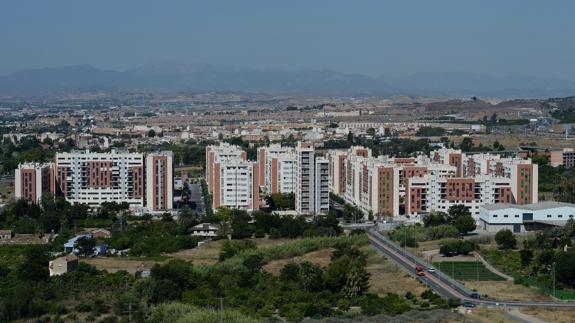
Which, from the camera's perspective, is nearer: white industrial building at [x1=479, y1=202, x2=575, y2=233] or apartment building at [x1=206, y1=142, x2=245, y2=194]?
white industrial building at [x1=479, y1=202, x2=575, y2=233]

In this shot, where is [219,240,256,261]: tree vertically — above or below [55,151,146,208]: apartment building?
below

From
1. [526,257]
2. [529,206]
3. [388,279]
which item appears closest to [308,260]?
[388,279]

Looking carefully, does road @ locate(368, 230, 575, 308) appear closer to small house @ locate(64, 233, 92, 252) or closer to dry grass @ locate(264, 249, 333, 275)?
dry grass @ locate(264, 249, 333, 275)

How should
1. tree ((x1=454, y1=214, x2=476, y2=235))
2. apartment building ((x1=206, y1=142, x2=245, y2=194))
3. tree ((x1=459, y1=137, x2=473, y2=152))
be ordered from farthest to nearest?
tree ((x1=459, y1=137, x2=473, y2=152)), apartment building ((x1=206, y1=142, x2=245, y2=194)), tree ((x1=454, y1=214, x2=476, y2=235))

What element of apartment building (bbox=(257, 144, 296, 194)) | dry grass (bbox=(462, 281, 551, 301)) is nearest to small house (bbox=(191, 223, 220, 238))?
apartment building (bbox=(257, 144, 296, 194))

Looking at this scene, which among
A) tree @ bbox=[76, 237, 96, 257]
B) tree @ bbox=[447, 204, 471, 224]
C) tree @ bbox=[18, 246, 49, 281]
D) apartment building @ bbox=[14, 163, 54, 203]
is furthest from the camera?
apartment building @ bbox=[14, 163, 54, 203]

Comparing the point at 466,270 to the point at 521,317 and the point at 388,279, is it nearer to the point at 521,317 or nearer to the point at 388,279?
the point at 388,279
